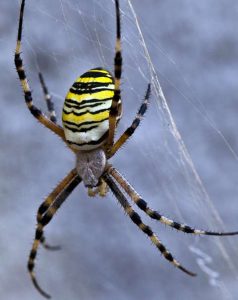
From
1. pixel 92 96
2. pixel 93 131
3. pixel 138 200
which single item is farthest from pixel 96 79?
pixel 138 200

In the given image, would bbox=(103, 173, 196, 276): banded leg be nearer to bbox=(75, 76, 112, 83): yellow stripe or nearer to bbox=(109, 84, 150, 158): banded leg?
bbox=(109, 84, 150, 158): banded leg

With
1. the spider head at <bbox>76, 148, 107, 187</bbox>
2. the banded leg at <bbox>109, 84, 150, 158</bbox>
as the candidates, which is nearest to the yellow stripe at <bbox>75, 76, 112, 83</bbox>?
the banded leg at <bbox>109, 84, 150, 158</bbox>

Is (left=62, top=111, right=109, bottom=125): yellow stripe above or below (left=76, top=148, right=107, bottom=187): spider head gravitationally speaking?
above

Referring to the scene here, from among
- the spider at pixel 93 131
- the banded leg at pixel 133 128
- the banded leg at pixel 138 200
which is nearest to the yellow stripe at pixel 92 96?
the spider at pixel 93 131

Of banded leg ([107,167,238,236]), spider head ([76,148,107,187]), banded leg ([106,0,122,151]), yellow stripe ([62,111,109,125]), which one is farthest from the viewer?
banded leg ([107,167,238,236])

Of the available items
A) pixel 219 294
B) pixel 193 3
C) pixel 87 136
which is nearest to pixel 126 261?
pixel 219 294

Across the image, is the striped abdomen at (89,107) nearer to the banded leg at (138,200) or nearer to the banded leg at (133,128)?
the banded leg at (133,128)

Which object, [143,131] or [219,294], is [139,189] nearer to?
[143,131]

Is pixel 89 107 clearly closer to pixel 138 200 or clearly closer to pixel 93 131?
pixel 93 131
